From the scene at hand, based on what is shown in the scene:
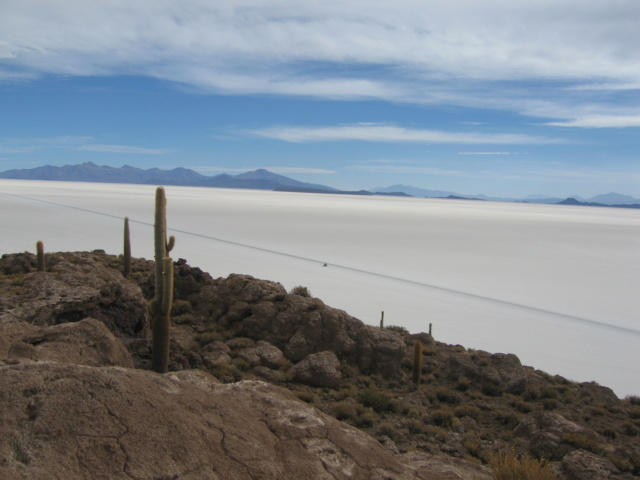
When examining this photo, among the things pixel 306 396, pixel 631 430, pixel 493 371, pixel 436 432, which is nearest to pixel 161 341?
pixel 306 396

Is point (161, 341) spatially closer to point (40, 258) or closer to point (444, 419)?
Result: point (444, 419)

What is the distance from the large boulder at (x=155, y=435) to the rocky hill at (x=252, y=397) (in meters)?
0.02

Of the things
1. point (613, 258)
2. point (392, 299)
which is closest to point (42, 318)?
point (392, 299)

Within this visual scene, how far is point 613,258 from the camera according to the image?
150 ft

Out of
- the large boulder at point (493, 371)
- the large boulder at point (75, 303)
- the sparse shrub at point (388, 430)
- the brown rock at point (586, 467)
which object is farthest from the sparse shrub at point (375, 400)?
the large boulder at point (75, 303)

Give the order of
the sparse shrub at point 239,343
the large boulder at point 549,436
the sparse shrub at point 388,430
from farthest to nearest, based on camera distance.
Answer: the sparse shrub at point 239,343 < the sparse shrub at point 388,430 < the large boulder at point 549,436

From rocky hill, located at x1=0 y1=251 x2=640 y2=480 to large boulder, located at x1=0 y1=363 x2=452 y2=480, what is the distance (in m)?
0.02

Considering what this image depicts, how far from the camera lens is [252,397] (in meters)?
6.88

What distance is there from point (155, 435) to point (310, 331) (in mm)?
9356

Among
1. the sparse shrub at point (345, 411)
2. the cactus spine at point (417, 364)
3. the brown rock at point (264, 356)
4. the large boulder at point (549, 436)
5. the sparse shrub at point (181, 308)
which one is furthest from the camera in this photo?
the sparse shrub at point (181, 308)

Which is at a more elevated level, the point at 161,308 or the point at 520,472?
the point at 161,308

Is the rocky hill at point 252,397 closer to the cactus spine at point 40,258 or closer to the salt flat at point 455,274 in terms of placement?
the cactus spine at point 40,258

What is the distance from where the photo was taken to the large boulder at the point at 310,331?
1427 centimetres

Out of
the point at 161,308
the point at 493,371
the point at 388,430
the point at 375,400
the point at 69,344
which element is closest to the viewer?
the point at 69,344
